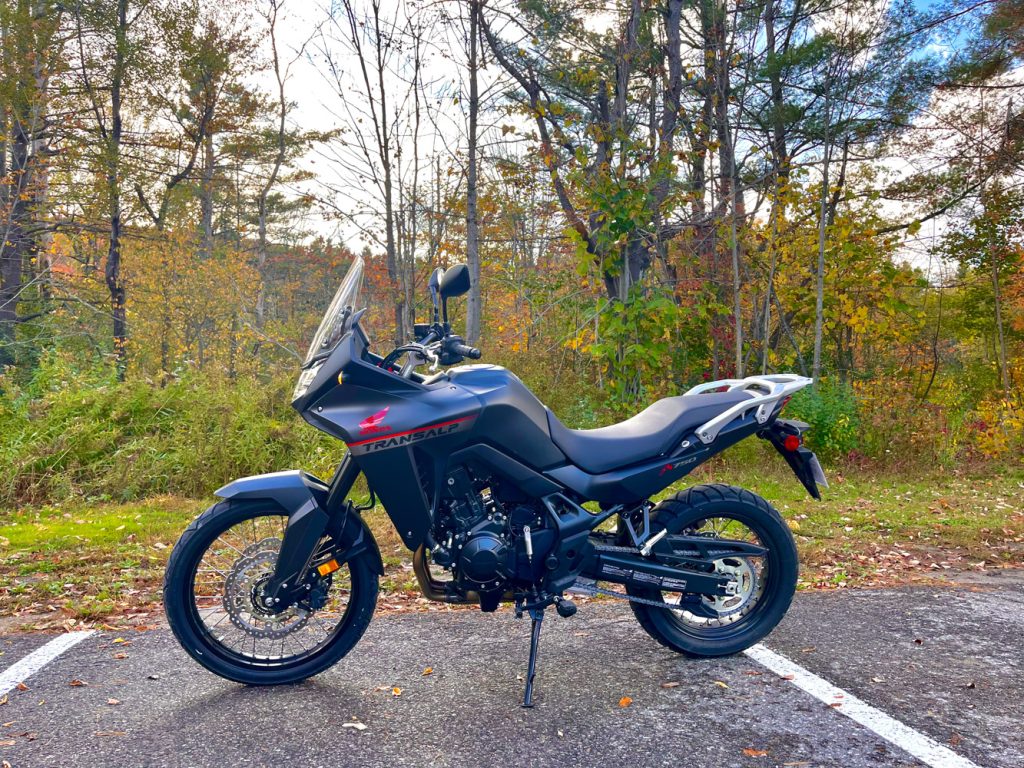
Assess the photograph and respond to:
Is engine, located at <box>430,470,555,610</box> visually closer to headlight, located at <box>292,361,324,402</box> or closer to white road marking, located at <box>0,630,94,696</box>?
headlight, located at <box>292,361,324,402</box>

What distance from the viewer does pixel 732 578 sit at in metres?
3.39

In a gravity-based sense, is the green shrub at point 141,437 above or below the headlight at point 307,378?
below

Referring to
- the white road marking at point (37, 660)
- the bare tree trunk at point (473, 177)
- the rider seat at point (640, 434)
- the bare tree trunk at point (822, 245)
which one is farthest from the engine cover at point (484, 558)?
the bare tree trunk at point (822, 245)

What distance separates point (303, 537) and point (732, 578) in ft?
6.09

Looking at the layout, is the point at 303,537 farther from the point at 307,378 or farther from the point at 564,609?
the point at 564,609

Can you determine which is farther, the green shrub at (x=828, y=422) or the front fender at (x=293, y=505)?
the green shrub at (x=828, y=422)

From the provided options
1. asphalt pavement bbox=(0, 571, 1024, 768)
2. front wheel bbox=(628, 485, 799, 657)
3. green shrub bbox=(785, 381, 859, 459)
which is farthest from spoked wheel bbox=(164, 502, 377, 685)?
green shrub bbox=(785, 381, 859, 459)

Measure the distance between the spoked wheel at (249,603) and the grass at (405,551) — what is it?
3.48ft

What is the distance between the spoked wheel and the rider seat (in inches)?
39.6

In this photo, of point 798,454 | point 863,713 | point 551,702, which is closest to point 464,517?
point 551,702

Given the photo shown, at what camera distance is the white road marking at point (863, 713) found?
8.36 feet

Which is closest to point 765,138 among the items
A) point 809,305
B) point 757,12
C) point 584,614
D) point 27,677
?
point 757,12

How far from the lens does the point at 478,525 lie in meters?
3.01

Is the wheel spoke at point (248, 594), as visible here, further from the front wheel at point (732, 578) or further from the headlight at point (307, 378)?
the front wheel at point (732, 578)
